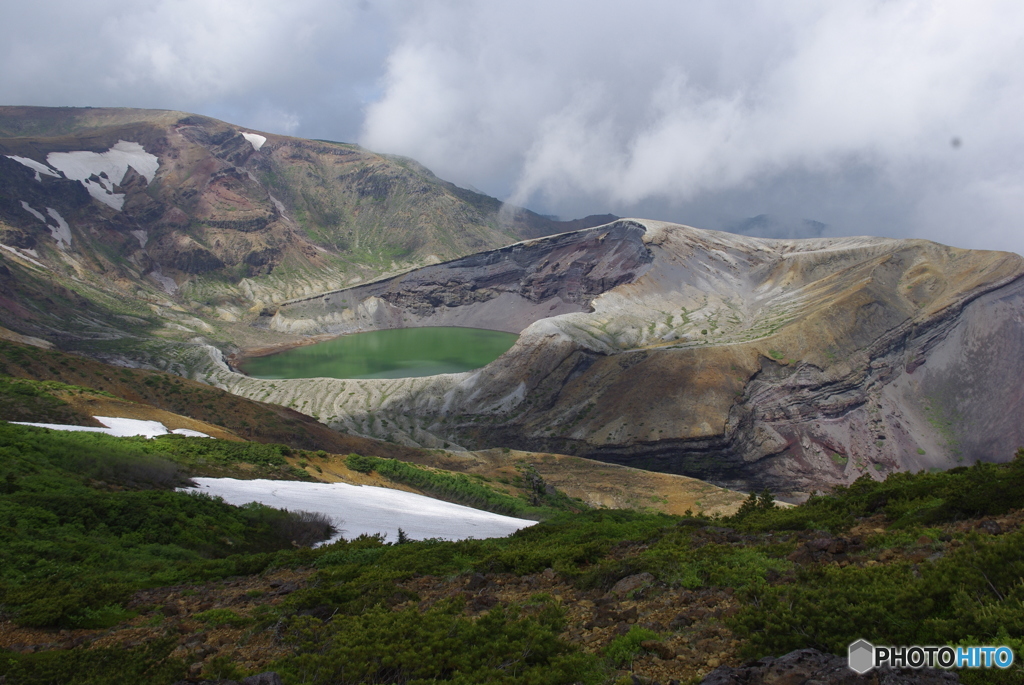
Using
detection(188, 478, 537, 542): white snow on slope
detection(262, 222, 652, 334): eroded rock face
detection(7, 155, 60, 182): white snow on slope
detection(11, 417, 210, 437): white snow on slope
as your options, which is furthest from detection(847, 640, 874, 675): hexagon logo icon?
detection(7, 155, 60, 182): white snow on slope

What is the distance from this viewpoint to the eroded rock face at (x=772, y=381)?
165 ft

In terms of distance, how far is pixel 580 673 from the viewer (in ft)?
17.9

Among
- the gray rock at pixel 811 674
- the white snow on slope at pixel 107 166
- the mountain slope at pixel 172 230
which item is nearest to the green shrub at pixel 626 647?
the gray rock at pixel 811 674

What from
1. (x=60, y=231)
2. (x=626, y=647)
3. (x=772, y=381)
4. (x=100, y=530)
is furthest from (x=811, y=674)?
(x=60, y=231)

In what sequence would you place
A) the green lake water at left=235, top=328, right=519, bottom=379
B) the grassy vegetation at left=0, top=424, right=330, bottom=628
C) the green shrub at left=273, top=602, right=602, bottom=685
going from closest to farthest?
1. the green shrub at left=273, top=602, right=602, bottom=685
2. the grassy vegetation at left=0, top=424, right=330, bottom=628
3. the green lake water at left=235, top=328, right=519, bottom=379

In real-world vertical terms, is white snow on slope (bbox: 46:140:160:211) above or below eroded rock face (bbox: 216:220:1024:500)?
above

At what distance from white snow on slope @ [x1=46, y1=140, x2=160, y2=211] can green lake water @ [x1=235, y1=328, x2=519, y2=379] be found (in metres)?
77.0

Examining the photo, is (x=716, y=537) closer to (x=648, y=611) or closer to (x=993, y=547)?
(x=648, y=611)

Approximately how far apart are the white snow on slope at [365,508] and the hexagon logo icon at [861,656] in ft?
40.5

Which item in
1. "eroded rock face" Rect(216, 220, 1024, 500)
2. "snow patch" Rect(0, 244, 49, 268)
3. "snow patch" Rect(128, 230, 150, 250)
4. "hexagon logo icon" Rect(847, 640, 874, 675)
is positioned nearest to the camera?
"hexagon logo icon" Rect(847, 640, 874, 675)

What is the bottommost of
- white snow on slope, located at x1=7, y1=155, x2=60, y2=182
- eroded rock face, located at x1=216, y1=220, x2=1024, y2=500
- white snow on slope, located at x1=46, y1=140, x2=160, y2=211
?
eroded rock face, located at x1=216, y1=220, x2=1024, y2=500

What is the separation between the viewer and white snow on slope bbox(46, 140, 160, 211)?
5305 inches

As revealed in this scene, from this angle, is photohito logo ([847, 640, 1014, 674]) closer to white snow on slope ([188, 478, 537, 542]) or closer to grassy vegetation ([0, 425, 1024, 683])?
grassy vegetation ([0, 425, 1024, 683])

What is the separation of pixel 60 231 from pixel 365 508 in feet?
438
